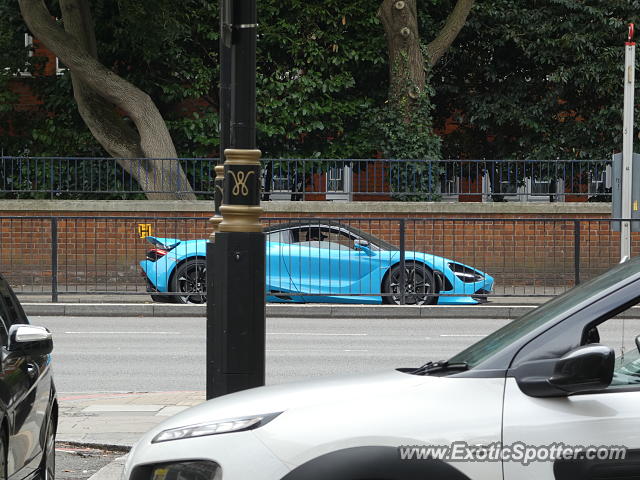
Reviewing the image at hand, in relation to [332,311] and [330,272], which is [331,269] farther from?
[332,311]

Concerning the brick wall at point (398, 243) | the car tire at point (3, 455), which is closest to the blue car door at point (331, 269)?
the brick wall at point (398, 243)

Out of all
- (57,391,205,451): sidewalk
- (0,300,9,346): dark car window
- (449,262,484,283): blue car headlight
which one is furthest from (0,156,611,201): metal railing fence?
(0,300,9,346): dark car window

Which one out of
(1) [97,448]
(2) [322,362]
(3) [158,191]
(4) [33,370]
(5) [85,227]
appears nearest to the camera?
(4) [33,370]

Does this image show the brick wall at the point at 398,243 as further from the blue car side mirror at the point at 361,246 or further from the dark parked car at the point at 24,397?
the dark parked car at the point at 24,397

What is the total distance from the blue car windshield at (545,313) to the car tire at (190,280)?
1374 centimetres

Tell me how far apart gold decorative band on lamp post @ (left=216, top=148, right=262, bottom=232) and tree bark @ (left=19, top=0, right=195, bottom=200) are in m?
17.5

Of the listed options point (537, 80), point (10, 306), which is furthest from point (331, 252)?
point (10, 306)

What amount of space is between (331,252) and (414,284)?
1.46m

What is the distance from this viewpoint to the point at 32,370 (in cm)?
551

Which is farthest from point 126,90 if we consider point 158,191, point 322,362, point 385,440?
point 385,440

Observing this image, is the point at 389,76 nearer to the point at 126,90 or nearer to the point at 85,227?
the point at 126,90

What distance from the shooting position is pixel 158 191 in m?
23.8

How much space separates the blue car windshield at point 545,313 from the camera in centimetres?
384

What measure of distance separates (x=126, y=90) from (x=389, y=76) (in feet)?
21.0
